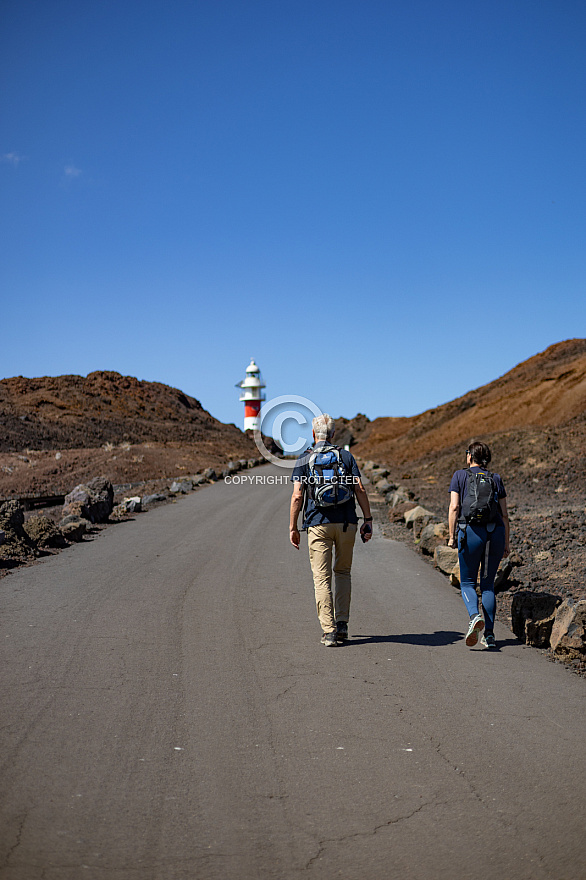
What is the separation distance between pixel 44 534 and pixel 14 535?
84cm

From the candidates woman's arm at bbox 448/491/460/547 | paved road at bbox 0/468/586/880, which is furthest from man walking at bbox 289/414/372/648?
woman's arm at bbox 448/491/460/547

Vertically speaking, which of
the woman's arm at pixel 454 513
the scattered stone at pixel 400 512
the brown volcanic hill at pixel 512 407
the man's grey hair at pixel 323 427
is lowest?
the scattered stone at pixel 400 512

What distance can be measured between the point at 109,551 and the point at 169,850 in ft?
32.6

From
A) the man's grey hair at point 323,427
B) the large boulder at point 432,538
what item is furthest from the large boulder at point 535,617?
the large boulder at point 432,538

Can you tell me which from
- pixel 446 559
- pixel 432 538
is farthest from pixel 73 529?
pixel 446 559

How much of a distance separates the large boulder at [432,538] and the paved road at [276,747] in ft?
12.4

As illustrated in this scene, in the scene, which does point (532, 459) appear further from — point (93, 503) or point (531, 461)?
point (93, 503)

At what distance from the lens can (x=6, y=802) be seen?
3600 mm

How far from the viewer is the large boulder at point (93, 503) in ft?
55.2

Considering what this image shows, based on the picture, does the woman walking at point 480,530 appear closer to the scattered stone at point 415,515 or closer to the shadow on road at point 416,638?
the shadow on road at point 416,638

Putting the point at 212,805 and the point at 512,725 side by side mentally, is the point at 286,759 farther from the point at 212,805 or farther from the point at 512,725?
the point at 512,725

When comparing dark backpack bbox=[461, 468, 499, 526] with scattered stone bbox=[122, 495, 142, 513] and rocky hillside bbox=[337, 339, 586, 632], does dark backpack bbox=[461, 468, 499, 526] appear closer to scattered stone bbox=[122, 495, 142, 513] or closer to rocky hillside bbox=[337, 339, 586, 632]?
rocky hillside bbox=[337, 339, 586, 632]

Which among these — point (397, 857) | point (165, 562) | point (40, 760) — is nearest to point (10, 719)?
point (40, 760)

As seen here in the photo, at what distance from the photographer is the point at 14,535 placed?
1225cm
